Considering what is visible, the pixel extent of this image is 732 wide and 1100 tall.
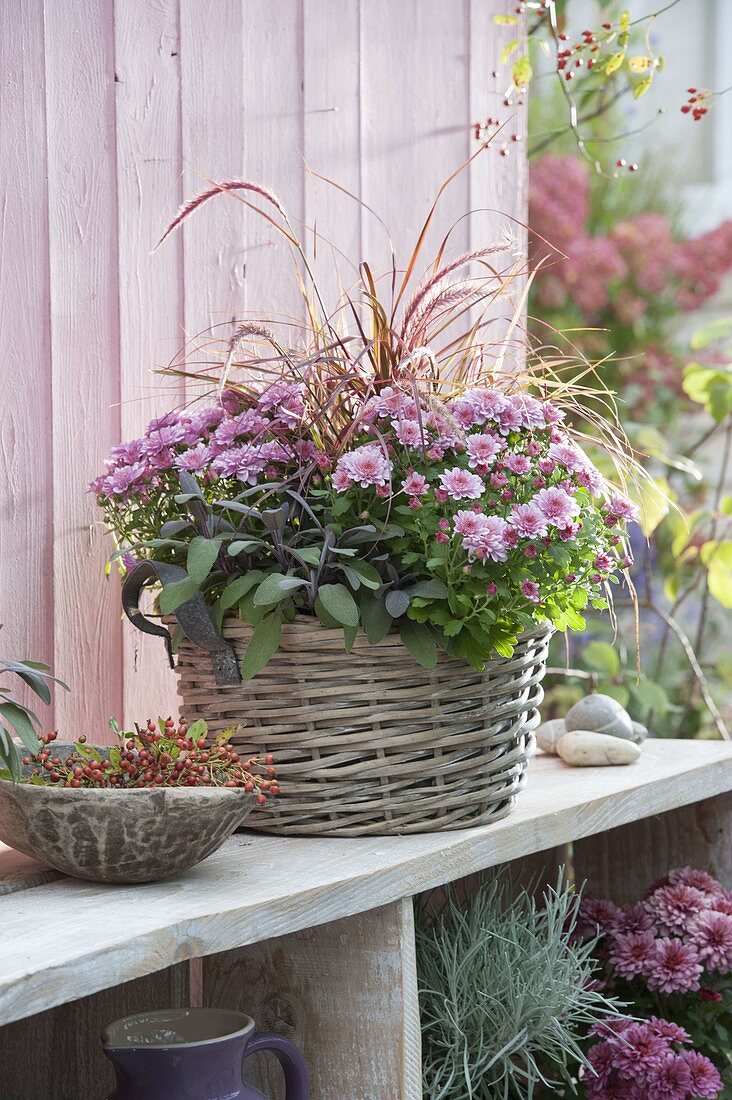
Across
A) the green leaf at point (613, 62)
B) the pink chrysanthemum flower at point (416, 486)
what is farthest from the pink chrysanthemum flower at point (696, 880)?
the green leaf at point (613, 62)

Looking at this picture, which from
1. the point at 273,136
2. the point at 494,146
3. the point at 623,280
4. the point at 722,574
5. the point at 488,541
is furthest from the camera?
the point at 623,280

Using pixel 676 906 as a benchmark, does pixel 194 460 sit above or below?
above

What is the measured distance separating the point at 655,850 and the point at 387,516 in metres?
0.80

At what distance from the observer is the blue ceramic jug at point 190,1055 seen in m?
0.86

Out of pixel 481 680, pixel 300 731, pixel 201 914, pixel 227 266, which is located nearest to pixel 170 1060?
pixel 201 914

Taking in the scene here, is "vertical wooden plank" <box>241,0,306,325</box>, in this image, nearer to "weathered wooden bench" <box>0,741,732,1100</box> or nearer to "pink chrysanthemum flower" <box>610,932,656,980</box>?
"weathered wooden bench" <box>0,741,732,1100</box>

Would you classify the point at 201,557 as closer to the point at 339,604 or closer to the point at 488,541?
the point at 339,604

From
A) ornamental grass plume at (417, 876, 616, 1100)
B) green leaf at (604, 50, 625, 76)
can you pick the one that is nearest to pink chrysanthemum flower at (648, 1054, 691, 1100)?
ornamental grass plume at (417, 876, 616, 1100)

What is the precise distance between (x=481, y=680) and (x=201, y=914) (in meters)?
0.34

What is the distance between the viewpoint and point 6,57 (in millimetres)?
1090

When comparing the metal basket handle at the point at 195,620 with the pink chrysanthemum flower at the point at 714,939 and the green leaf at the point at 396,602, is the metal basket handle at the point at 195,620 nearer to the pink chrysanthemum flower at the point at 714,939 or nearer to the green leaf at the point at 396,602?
the green leaf at the point at 396,602

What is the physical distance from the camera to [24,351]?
43.9 inches

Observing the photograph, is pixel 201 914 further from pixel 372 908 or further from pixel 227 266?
pixel 227 266

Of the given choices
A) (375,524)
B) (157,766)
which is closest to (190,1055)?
(157,766)
